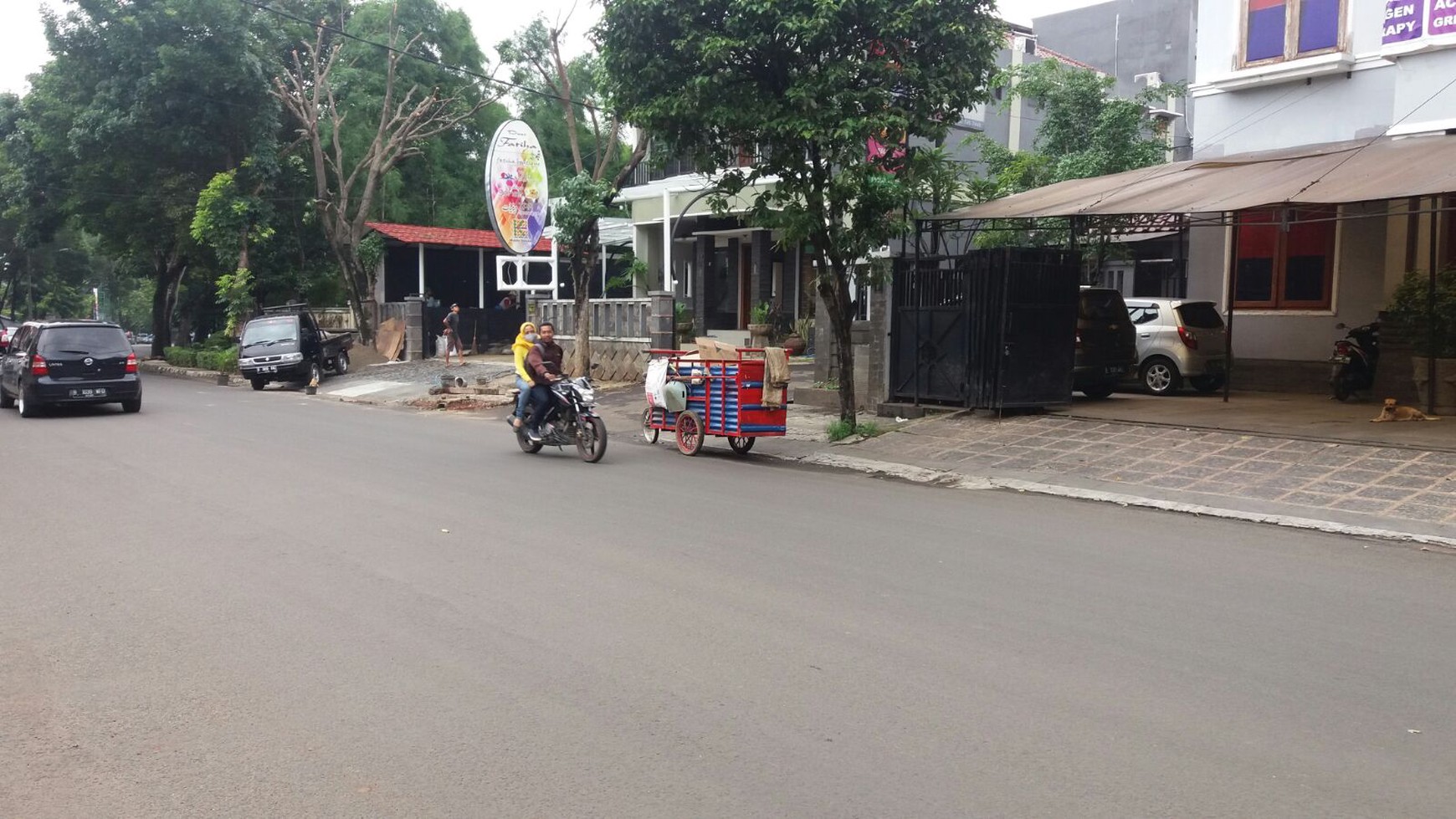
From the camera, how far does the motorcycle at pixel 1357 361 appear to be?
1483 cm

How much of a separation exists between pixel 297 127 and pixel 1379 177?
3054cm

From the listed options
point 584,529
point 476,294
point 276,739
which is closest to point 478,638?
point 276,739

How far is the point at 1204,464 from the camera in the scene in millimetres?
11180

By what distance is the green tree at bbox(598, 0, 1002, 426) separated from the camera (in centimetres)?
1261

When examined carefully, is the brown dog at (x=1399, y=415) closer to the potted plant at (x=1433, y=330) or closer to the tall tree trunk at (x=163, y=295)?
Answer: the potted plant at (x=1433, y=330)

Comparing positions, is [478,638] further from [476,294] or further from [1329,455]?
[476,294]

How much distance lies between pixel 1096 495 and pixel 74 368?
16338 mm

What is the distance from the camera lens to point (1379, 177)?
1112 cm

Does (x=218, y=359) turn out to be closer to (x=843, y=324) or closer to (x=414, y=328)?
(x=414, y=328)

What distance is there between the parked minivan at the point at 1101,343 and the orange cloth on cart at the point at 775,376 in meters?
5.18

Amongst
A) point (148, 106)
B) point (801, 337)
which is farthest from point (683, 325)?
point (148, 106)

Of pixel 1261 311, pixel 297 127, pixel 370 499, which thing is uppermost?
pixel 297 127

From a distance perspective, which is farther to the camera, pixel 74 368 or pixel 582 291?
pixel 582 291

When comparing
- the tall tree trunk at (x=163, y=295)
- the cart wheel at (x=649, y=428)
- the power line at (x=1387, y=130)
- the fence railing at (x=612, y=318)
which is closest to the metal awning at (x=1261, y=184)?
the power line at (x=1387, y=130)
